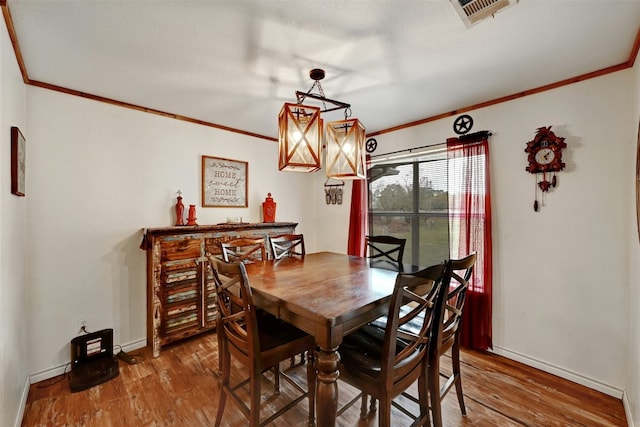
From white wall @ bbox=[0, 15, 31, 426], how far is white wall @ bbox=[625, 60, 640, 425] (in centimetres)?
353

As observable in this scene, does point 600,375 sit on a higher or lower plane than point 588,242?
lower

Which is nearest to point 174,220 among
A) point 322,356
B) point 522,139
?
point 322,356

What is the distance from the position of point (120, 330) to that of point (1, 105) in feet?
6.81

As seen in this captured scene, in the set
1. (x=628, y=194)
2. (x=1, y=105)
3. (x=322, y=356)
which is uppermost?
(x=1, y=105)

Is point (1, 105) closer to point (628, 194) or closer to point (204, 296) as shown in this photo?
point (204, 296)

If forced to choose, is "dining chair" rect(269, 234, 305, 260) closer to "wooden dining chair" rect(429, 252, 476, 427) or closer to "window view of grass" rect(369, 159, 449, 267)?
"window view of grass" rect(369, 159, 449, 267)

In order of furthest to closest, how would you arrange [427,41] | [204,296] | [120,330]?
[204,296] < [120,330] < [427,41]

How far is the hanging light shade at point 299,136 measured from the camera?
1676 millimetres

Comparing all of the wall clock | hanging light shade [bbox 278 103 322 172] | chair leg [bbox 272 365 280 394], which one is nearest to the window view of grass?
the wall clock

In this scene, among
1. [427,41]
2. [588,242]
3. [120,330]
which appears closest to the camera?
[427,41]

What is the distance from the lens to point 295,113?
1733mm

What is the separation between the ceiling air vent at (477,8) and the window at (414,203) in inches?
63.0

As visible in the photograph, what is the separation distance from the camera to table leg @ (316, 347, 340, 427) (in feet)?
4.06

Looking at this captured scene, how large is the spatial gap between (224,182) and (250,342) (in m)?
2.35
